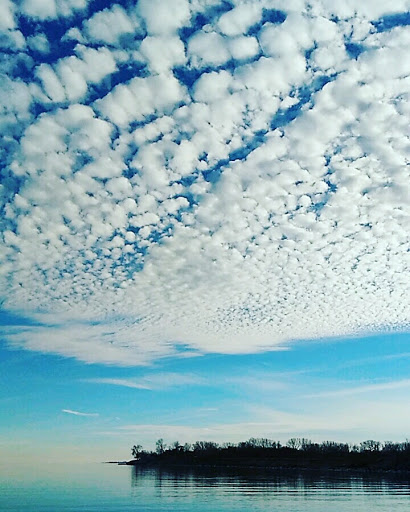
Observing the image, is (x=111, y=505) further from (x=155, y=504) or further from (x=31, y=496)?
(x=31, y=496)

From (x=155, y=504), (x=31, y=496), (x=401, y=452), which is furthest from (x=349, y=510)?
(x=401, y=452)

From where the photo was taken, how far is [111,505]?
64750 millimetres

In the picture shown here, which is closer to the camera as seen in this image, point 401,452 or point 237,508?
point 237,508

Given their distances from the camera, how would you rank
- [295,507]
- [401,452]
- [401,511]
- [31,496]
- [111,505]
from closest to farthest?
[401,511]
[295,507]
[111,505]
[31,496]
[401,452]

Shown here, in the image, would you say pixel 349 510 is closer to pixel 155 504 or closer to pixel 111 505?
pixel 155 504

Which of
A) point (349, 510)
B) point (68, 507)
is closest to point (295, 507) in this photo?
point (349, 510)

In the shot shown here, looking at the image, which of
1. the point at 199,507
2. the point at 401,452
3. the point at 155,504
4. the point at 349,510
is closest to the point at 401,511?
the point at 349,510

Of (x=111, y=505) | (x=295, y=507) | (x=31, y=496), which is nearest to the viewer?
(x=295, y=507)

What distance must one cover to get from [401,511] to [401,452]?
15630 centimetres

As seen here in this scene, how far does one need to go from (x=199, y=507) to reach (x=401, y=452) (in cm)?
15910

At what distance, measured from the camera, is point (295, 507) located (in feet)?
196

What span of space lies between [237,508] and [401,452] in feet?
521

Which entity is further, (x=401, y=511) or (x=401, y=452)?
(x=401, y=452)

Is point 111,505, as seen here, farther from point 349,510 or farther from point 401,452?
point 401,452
